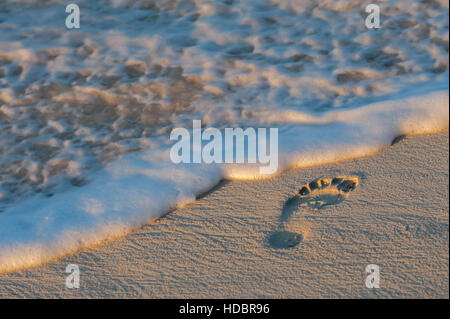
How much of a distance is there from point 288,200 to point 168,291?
25.2 inches

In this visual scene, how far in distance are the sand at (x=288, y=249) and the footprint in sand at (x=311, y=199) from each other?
18 millimetres

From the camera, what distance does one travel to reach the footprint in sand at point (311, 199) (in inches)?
86.1

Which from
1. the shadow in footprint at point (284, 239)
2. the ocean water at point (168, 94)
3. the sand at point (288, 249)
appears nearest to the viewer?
the sand at point (288, 249)

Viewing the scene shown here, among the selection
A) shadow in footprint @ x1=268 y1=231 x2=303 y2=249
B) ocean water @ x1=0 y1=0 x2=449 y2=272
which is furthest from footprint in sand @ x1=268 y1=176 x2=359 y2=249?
ocean water @ x1=0 y1=0 x2=449 y2=272

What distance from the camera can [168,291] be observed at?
81.7 inches

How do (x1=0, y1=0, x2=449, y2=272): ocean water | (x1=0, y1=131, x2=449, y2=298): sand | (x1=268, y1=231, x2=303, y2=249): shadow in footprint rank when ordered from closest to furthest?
(x1=0, y1=131, x2=449, y2=298): sand → (x1=268, y1=231, x2=303, y2=249): shadow in footprint → (x1=0, y1=0, x2=449, y2=272): ocean water

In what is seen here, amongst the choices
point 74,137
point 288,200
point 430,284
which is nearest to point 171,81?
point 74,137

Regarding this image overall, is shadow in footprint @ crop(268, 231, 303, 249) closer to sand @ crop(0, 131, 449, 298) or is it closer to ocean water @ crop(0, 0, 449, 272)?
sand @ crop(0, 131, 449, 298)

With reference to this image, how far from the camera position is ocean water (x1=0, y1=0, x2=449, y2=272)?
8.18ft

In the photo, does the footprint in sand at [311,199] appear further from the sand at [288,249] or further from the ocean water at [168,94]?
the ocean water at [168,94]

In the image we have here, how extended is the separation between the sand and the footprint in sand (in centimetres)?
2

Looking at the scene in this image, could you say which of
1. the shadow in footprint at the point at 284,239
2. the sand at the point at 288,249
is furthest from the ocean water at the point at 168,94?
the shadow in footprint at the point at 284,239

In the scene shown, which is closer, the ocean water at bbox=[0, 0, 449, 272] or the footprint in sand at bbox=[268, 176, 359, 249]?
the footprint in sand at bbox=[268, 176, 359, 249]

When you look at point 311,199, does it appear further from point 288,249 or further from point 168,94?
point 168,94
